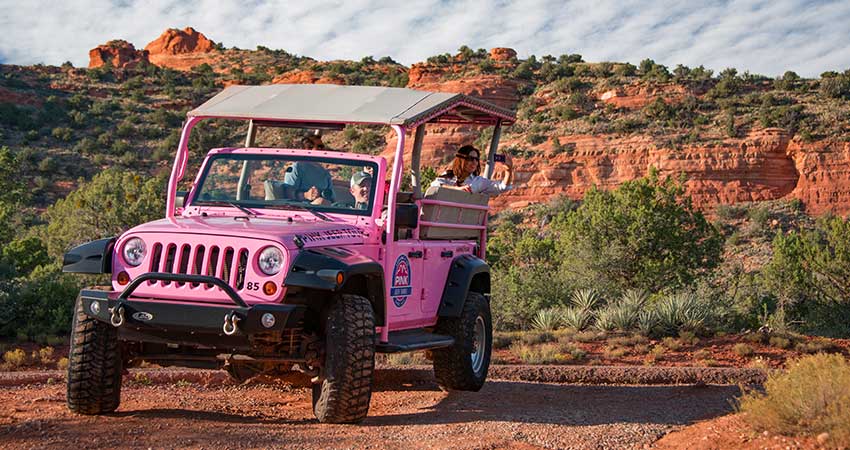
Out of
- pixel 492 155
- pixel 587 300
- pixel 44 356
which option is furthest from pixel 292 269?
pixel 587 300

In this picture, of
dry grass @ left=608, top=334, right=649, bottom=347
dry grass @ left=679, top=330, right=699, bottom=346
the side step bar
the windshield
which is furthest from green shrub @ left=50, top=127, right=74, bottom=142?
the side step bar

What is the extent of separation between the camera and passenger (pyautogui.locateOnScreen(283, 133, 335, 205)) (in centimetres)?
784

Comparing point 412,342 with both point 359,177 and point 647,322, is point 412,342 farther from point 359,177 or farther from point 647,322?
point 647,322

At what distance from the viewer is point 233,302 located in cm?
625

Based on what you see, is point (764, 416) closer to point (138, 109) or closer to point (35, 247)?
point (35, 247)

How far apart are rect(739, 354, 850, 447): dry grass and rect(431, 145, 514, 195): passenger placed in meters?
4.00

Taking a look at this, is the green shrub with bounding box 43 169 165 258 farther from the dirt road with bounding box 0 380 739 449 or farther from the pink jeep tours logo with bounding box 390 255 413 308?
the pink jeep tours logo with bounding box 390 255 413 308

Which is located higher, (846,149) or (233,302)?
(846,149)

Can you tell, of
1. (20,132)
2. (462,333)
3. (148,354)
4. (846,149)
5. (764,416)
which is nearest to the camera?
(764,416)

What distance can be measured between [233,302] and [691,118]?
190 feet

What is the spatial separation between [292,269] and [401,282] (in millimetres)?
1777

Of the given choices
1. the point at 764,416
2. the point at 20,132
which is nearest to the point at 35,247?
the point at 764,416

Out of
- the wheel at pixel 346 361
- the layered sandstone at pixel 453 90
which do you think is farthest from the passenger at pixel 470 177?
the layered sandstone at pixel 453 90

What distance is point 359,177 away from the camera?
7.90m
